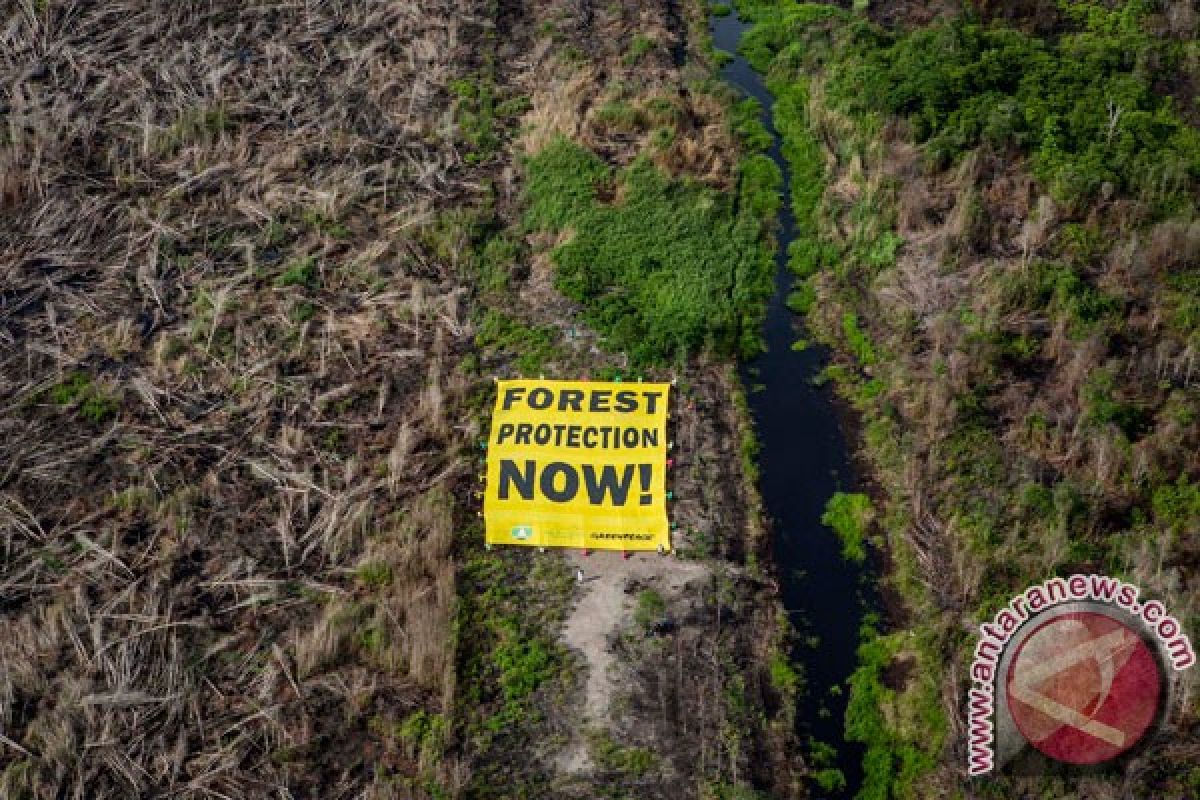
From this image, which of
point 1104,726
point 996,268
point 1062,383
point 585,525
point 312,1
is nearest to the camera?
point 1104,726

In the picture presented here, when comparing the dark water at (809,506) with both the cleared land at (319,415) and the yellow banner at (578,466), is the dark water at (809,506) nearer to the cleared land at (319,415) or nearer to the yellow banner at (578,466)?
the cleared land at (319,415)

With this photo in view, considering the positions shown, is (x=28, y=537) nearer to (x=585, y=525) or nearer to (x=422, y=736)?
(x=422, y=736)

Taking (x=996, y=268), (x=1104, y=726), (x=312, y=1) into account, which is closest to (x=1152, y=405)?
(x=996, y=268)

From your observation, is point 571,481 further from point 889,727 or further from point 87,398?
point 87,398

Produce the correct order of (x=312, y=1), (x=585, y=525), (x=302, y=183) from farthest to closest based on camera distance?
1. (x=312, y=1)
2. (x=302, y=183)
3. (x=585, y=525)

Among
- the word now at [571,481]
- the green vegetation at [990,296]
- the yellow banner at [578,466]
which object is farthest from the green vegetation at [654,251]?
the word now at [571,481]

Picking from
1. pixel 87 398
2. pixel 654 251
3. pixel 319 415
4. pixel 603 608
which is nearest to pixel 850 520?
pixel 603 608

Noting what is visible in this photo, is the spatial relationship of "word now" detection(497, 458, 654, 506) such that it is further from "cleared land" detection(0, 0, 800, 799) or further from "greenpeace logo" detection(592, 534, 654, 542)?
"cleared land" detection(0, 0, 800, 799)

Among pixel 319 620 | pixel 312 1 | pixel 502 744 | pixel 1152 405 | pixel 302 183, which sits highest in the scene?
pixel 312 1
